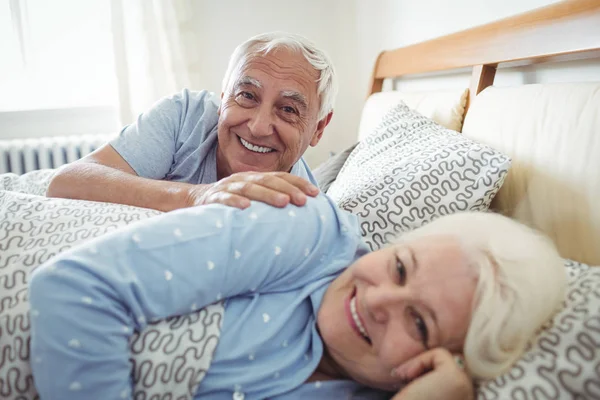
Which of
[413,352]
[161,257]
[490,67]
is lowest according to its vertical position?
[413,352]

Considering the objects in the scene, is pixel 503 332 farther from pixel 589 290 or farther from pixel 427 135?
pixel 427 135

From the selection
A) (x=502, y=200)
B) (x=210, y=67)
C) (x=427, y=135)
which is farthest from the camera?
(x=210, y=67)

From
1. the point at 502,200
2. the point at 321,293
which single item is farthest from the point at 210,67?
the point at 321,293

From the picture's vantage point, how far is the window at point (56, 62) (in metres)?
2.78

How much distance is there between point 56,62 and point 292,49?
2160 mm

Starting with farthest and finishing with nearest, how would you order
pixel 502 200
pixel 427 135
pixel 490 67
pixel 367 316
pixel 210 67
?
pixel 210 67
pixel 490 67
pixel 427 135
pixel 502 200
pixel 367 316

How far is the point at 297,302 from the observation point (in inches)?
32.6

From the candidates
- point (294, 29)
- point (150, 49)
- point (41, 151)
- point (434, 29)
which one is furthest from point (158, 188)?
point (294, 29)

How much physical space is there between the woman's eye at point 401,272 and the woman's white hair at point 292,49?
86cm

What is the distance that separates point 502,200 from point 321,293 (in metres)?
0.65

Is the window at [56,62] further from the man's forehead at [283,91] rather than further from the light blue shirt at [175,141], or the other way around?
the man's forehead at [283,91]

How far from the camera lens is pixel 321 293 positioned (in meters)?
0.85

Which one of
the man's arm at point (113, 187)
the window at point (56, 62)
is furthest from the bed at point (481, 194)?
the window at point (56, 62)

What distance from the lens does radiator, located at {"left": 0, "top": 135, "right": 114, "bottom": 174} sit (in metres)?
2.67
